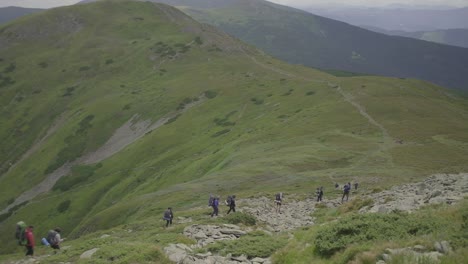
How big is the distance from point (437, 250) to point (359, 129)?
3274 inches

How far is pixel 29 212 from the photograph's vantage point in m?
112

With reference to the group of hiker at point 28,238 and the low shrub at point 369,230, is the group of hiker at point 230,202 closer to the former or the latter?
the group of hiker at point 28,238

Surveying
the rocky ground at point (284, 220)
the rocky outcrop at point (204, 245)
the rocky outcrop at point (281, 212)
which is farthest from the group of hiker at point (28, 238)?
the rocky outcrop at point (281, 212)

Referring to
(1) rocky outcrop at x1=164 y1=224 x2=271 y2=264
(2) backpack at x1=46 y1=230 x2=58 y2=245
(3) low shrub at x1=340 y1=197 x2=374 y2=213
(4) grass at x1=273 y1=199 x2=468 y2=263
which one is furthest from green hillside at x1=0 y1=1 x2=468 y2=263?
(3) low shrub at x1=340 y1=197 x2=374 y2=213

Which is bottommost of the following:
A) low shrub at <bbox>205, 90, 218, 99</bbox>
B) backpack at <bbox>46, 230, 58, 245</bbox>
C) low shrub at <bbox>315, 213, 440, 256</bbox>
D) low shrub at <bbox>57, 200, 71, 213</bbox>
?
low shrub at <bbox>57, 200, 71, 213</bbox>

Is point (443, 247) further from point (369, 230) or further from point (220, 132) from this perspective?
point (220, 132)

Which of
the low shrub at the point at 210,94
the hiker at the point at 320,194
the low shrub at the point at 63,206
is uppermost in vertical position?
the low shrub at the point at 210,94

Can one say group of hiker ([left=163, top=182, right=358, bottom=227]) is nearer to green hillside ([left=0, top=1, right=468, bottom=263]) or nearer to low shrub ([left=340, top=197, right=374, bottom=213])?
green hillside ([left=0, top=1, right=468, bottom=263])

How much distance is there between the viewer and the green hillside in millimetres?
60469

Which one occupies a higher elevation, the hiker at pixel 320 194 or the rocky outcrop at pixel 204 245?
the rocky outcrop at pixel 204 245

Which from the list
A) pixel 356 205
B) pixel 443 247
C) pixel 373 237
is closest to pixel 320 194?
pixel 356 205

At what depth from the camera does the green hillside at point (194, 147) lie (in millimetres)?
60469

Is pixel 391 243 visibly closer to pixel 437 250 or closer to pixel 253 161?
pixel 437 250

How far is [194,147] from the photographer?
11544 centimetres
